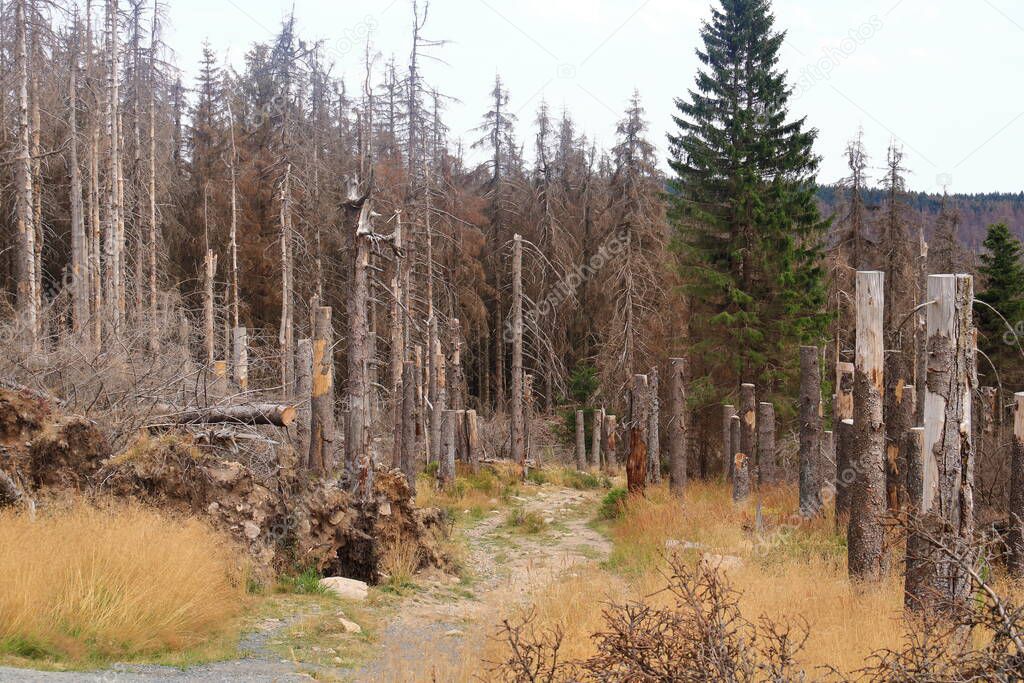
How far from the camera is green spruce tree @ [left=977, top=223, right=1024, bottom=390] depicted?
76.9 ft

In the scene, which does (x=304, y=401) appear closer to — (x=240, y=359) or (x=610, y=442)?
(x=240, y=359)

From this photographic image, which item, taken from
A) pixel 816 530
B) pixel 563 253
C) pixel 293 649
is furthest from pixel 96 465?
pixel 563 253

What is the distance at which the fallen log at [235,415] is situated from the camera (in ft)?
34.0

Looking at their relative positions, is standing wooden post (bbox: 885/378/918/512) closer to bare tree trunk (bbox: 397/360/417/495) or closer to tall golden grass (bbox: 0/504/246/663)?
bare tree trunk (bbox: 397/360/417/495)

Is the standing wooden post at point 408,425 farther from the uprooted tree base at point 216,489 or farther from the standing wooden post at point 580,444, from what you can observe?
the standing wooden post at point 580,444

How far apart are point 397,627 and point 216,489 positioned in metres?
2.67

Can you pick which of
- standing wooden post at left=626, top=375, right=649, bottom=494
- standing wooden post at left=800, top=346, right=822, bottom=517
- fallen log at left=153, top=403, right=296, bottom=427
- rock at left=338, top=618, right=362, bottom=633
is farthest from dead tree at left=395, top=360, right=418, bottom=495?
rock at left=338, top=618, right=362, bottom=633

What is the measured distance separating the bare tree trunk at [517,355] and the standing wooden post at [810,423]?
8.14 meters

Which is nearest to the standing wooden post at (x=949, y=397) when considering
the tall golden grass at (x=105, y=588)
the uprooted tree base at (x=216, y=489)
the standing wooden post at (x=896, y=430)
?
the standing wooden post at (x=896, y=430)

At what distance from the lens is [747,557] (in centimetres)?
1011

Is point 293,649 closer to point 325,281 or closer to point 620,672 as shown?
point 620,672

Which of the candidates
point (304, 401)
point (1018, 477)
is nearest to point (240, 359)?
point (304, 401)

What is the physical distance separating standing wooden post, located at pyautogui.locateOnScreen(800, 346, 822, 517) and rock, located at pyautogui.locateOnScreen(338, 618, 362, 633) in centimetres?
744

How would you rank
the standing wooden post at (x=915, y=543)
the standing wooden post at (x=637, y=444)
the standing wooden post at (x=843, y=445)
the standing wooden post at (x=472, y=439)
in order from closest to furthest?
the standing wooden post at (x=915, y=543) < the standing wooden post at (x=843, y=445) < the standing wooden post at (x=637, y=444) < the standing wooden post at (x=472, y=439)
